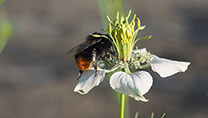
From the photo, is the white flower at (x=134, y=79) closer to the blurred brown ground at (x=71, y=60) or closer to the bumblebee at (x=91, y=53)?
the bumblebee at (x=91, y=53)

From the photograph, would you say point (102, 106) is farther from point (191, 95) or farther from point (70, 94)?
point (191, 95)

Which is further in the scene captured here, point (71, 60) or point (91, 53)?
point (71, 60)

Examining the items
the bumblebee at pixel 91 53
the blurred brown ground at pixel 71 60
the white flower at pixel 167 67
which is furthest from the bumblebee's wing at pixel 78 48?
the blurred brown ground at pixel 71 60

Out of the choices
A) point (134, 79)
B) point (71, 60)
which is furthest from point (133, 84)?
point (71, 60)

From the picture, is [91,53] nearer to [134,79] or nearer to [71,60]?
[134,79]

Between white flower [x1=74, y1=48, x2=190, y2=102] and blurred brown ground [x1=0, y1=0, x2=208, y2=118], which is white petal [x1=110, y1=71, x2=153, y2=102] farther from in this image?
blurred brown ground [x1=0, y1=0, x2=208, y2=118]
